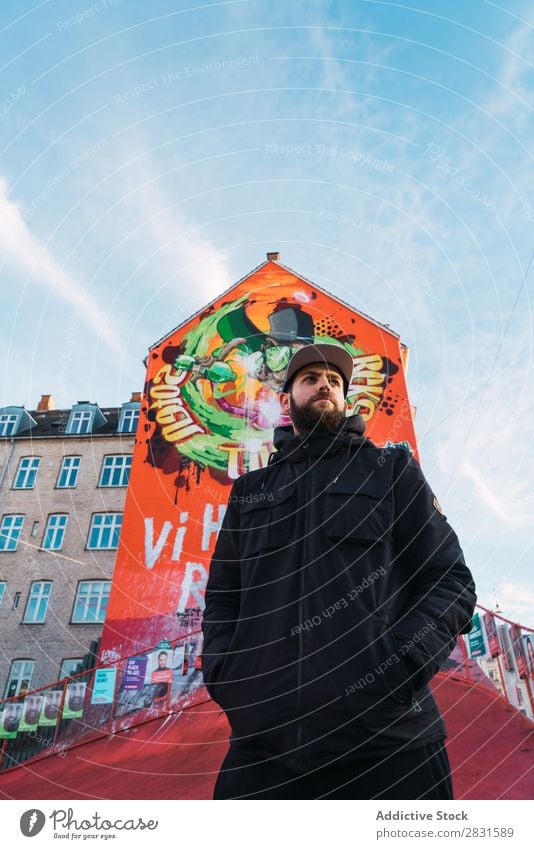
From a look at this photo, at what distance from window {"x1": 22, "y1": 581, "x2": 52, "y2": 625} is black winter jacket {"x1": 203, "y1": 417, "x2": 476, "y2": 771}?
1822 cm

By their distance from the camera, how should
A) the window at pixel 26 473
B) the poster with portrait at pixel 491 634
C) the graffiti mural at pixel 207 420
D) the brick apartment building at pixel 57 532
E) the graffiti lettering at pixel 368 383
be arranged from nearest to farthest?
the poster with portrait at pixel 491 634
the graffiti mural at pixel 207 420
the graffiti lettering at pixel 368 383
the brick apartment building at pixel 57 532
the window at pixel 26 473

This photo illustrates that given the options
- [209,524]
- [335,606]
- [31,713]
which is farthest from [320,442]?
[31,713]

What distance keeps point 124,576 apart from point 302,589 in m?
12.9

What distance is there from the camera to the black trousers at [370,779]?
204cm

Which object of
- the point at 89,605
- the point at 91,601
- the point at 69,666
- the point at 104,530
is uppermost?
the point at 104,530

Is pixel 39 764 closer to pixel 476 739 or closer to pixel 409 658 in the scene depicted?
pixel 476 739

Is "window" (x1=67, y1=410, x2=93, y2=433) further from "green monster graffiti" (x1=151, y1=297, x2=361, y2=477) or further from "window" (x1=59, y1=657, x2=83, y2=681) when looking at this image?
"window" (x1=59, y1=657, x2=83, y2=681)

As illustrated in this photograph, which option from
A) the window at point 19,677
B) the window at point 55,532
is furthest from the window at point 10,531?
the window at point 19,677

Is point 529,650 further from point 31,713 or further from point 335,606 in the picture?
point 31,713

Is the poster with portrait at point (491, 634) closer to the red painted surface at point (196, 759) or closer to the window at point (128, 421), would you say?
the red painted surface at point (196, 759)

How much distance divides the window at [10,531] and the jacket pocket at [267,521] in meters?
20.2

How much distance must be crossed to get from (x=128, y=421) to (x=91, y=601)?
7.61 metres

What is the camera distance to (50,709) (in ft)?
45.6

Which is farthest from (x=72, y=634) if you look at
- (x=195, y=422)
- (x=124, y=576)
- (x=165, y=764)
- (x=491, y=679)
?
(x=491, y=679)
